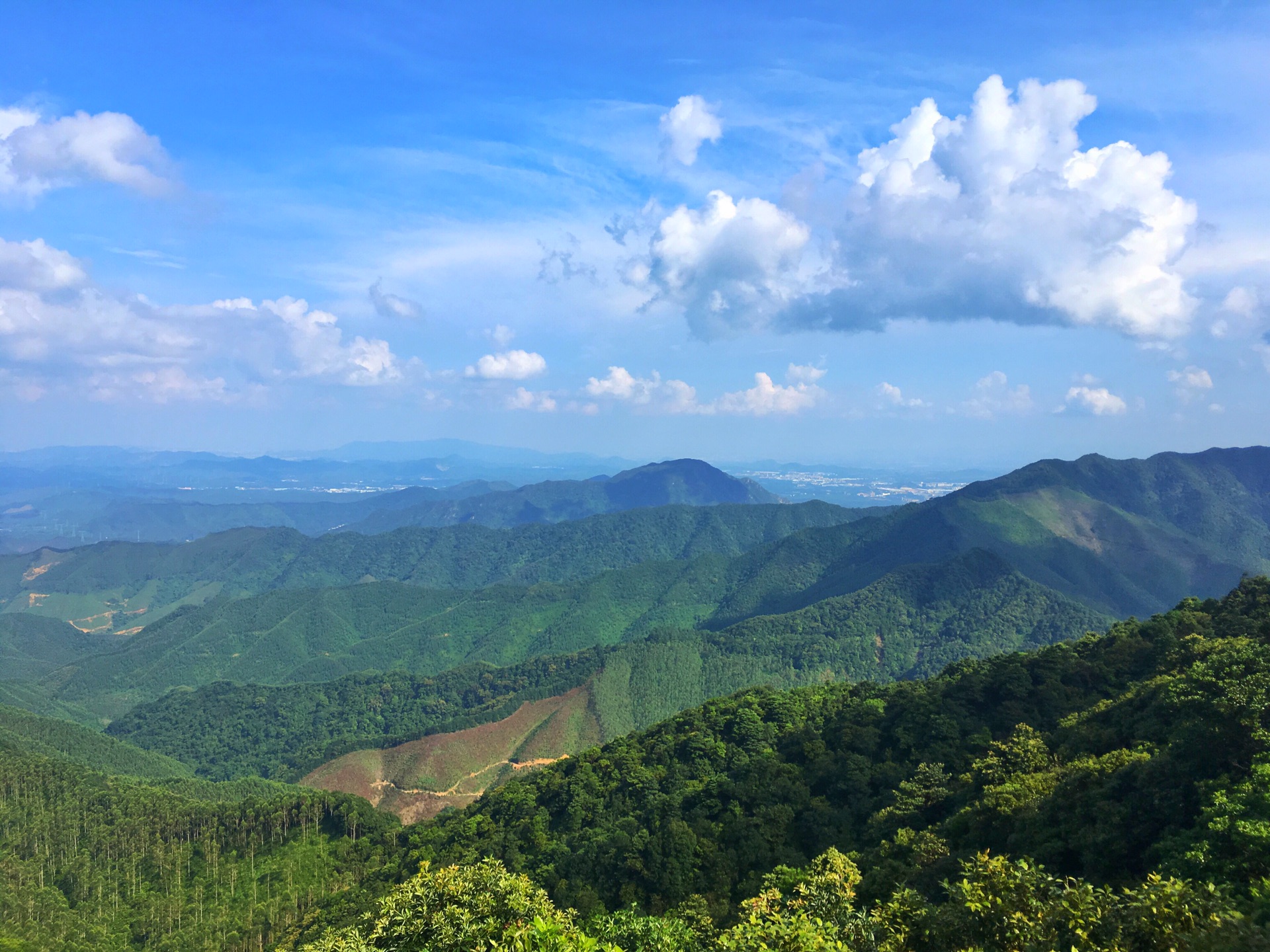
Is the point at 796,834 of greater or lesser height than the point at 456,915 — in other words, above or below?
below

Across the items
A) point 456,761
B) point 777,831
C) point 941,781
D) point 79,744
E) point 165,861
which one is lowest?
point 79,744

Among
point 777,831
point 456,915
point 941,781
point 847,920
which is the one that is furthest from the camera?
point 777,831

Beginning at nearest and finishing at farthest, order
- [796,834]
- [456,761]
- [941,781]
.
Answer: [941,781] < [796,834] < [456,761]

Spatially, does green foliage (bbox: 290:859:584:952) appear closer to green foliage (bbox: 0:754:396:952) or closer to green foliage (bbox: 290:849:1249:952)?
green foliage (bbox: 290:849:1249:952)

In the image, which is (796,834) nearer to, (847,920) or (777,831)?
(777,831)

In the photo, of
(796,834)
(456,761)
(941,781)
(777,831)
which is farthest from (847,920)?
(456,761)

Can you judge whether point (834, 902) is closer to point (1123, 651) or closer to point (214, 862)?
point (1123, 651)

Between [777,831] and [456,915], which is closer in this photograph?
[456,915]
